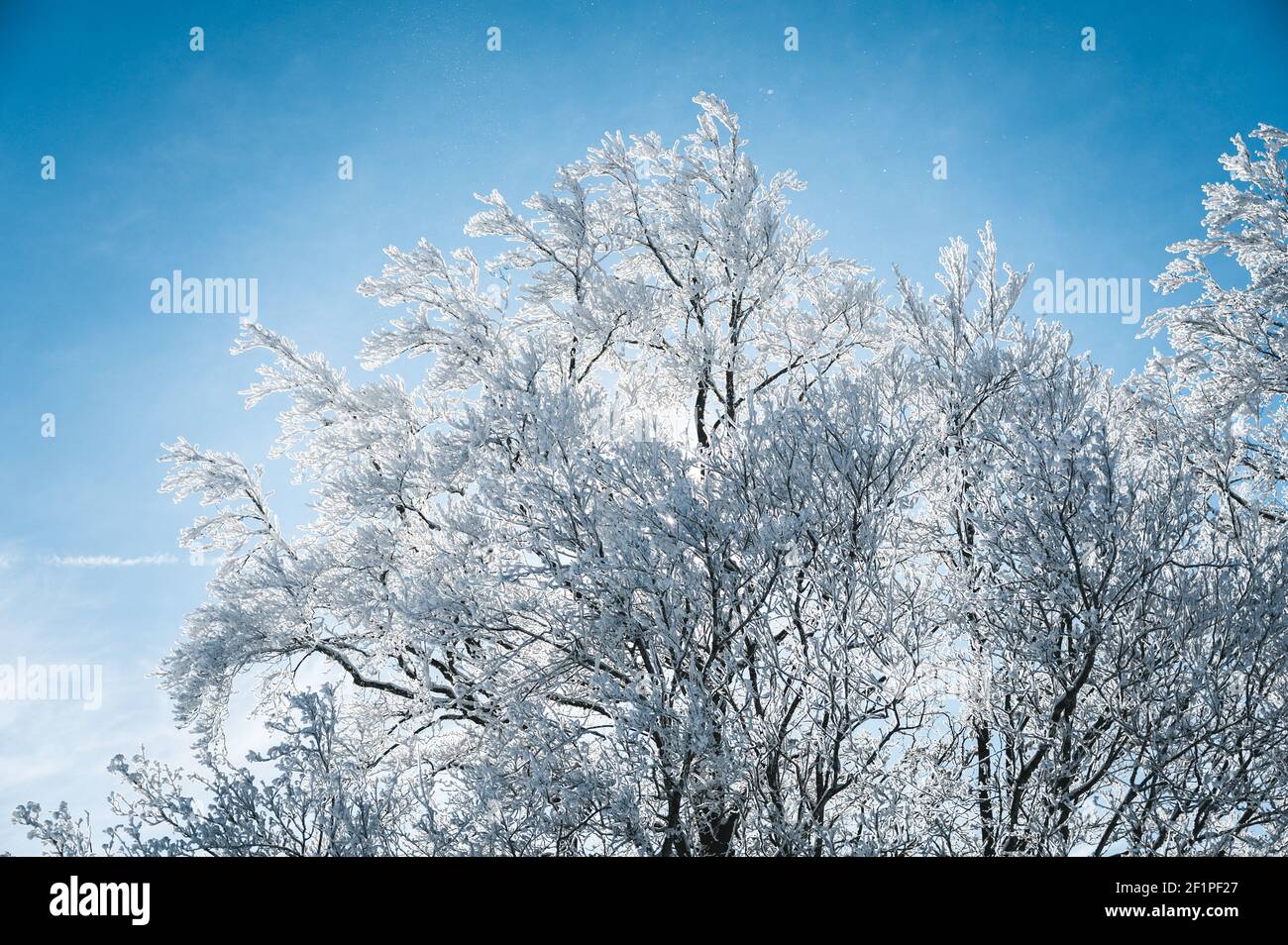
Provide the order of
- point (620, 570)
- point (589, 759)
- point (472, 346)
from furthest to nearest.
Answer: point (472, 346)
point (589, 759)
point (620, 570)

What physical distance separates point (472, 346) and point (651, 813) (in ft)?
18.8

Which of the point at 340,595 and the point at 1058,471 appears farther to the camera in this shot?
the point at 340,595

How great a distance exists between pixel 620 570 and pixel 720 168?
5.99 meters

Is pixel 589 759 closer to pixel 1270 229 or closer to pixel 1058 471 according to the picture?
pixel 1058 471

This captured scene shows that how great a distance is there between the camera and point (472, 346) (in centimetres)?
887
